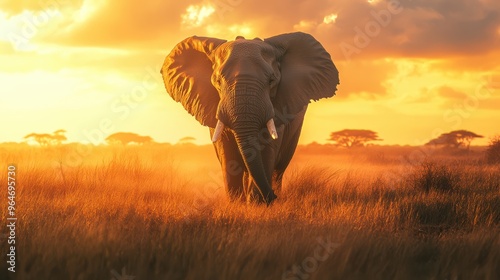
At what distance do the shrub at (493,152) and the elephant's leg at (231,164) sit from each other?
16870mm

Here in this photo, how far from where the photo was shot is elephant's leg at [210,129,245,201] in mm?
11852

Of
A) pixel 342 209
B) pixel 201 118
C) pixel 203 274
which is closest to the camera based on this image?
pixel 203 274

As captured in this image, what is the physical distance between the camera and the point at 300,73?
12336 millimetres

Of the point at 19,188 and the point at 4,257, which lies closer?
the point at 4,257

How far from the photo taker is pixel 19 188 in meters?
13.9

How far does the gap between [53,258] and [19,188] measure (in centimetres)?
712

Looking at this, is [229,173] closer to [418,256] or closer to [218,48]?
[218,48]

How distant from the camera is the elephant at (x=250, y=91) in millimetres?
10930

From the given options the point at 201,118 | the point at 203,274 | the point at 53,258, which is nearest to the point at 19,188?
the point at 201,118

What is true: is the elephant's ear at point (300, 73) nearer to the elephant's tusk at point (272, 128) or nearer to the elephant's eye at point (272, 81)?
the elephant's eye at point (272, 81)

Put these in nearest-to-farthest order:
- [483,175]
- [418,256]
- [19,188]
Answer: [418,256]
[19,188]
[483,175]

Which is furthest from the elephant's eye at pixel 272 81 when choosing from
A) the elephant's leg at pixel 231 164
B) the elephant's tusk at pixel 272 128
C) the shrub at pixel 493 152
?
the shrub at pixel 493 152

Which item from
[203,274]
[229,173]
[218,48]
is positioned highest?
[218,48]

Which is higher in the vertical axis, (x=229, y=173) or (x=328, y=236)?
(x=229, y=173)
